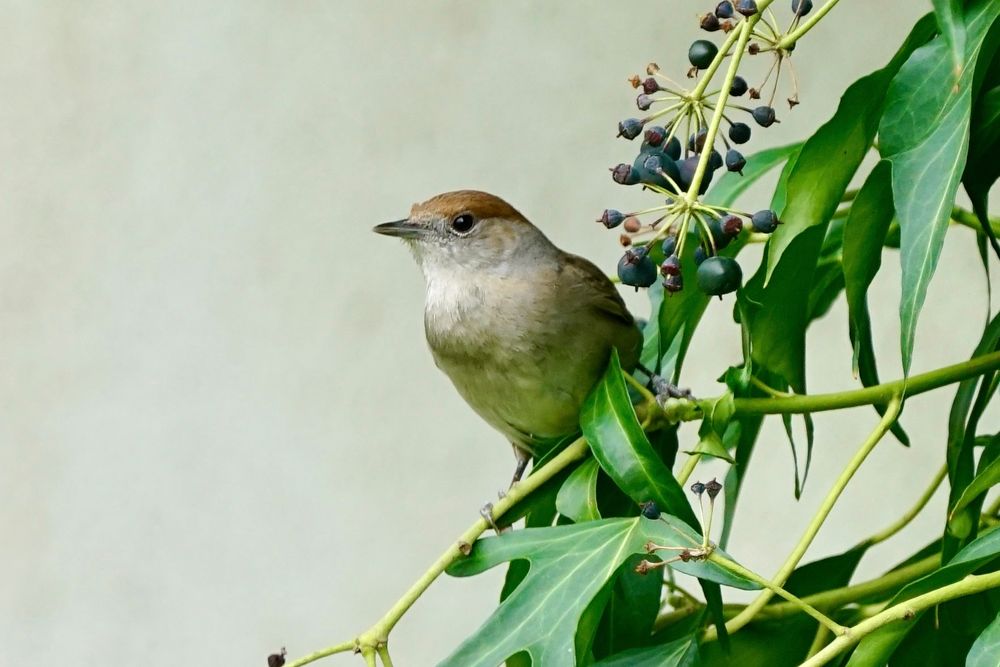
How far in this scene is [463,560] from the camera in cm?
95

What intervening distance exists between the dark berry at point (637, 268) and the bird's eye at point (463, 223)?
48 cm

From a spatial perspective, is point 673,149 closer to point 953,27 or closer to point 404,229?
point 953,27

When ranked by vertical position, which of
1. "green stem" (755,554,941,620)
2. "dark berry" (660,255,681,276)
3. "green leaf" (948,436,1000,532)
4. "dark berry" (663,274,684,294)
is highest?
"dark berry" (660,255,681,276)

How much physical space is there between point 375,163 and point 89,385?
67 cm

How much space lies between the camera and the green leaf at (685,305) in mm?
1117

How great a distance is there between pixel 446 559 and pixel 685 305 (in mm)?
335

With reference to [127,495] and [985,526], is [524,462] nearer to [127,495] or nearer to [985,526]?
[985,526]

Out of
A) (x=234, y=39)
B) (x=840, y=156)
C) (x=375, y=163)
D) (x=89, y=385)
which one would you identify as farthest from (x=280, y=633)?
(x=840, y=156)

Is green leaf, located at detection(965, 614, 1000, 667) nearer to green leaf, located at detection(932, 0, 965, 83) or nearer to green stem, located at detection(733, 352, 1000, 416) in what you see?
green stem, located at detection(733, 352, 1000, 416)

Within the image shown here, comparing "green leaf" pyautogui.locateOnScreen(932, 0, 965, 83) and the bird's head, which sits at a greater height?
the bird's head

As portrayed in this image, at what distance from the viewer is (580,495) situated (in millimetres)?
998

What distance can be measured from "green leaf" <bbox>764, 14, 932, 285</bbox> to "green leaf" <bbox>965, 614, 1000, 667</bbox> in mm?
311

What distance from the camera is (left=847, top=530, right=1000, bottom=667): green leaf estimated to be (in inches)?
30.3

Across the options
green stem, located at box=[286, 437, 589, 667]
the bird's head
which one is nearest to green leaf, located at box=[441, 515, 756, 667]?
green stem, located at box=[286, 437, 589, 667]
